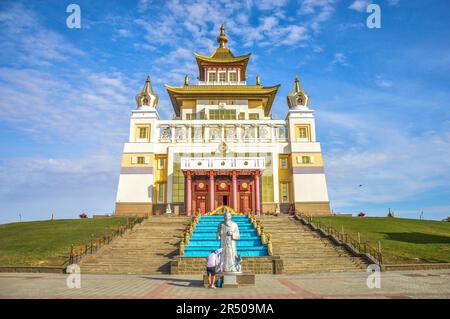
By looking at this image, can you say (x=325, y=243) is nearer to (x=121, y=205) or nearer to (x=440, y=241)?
(x=440, y=241)

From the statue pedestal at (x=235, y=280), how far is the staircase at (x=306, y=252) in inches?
229

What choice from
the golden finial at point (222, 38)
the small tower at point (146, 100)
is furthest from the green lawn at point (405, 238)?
the golden finial at point (222, 38)

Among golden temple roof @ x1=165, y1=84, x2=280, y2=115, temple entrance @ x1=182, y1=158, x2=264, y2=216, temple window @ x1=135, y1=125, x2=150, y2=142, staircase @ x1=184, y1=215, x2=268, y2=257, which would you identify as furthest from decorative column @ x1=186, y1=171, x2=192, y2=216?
golden temple roof @ x1=165, y1=84, x2=280, y2=115

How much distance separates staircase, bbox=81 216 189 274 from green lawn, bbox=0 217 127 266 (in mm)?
2012

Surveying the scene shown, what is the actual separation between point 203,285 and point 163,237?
41.7ft

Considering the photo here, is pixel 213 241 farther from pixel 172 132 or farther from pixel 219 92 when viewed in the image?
pixel 219 92

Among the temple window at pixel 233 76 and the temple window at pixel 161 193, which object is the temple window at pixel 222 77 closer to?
the temple window at pixel 233 76

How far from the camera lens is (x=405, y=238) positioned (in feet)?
77.9

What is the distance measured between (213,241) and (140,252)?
4578mm

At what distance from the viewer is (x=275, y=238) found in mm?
23672

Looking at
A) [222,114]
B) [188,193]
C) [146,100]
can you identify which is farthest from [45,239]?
[222,114]

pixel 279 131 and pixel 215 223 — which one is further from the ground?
pixel 279 131

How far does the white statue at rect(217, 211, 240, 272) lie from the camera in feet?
39.9
